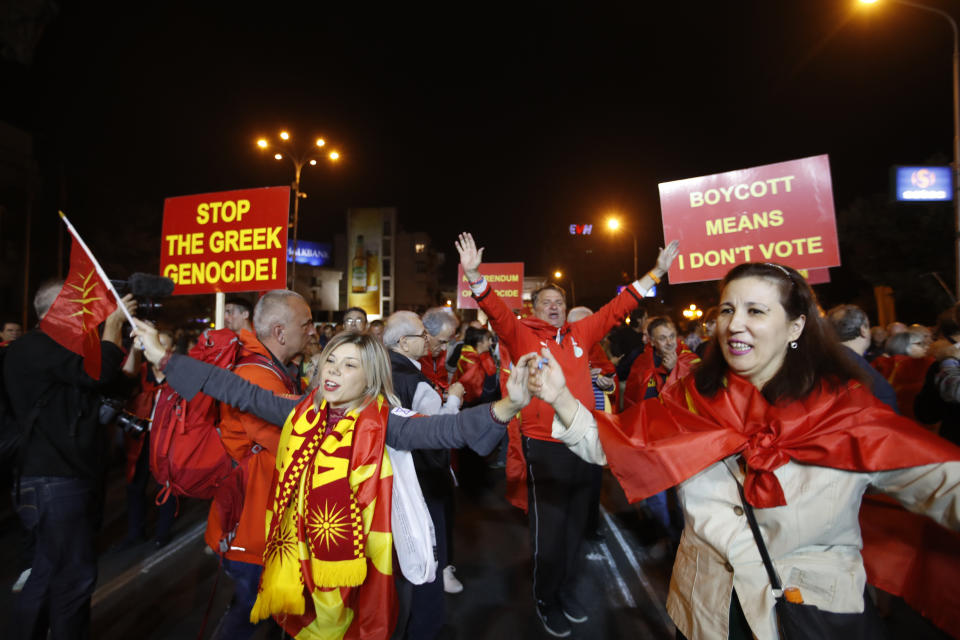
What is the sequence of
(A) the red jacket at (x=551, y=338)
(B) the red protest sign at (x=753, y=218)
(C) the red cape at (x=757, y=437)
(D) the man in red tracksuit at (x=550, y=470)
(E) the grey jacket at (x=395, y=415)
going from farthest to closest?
(B) the red protest sign at (x=753, y=218) < (A) the red jacket at (x=551, y=338) < (D) the man in red tracksuit at (x=550, y=470) < (E) the grey jacket at (x=395, y=415) < (C) the red cape at (x=757, y=437)

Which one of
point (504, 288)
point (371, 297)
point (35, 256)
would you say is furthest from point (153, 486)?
point (371, 297)

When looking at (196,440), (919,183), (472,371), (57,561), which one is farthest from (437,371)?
(919,183)

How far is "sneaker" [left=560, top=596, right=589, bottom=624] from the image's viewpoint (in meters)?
3.92

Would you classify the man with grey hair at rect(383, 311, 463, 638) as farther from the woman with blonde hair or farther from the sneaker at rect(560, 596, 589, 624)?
the sneaker at rect(560, 596, 589, 624)

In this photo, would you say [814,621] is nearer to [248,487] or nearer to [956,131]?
[248,487]

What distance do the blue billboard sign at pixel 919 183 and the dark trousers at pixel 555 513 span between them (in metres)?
14.4

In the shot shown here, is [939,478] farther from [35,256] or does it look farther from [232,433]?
[35,256]

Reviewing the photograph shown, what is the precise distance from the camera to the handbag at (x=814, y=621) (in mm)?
1741

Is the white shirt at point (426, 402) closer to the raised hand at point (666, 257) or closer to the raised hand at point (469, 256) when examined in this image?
the raised hand at point (469, 256)

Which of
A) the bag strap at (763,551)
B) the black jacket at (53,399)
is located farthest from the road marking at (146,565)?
the bag strap at (763,551)

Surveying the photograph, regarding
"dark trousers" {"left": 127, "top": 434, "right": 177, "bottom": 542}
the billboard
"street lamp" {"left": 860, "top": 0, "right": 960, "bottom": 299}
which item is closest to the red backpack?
"dark trousers" {"left": 127, "top": 434, "right": 177, "bottom": 542}

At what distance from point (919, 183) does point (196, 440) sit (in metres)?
17.2

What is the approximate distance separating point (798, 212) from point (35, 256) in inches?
1049

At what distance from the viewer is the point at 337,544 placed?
2.26m
